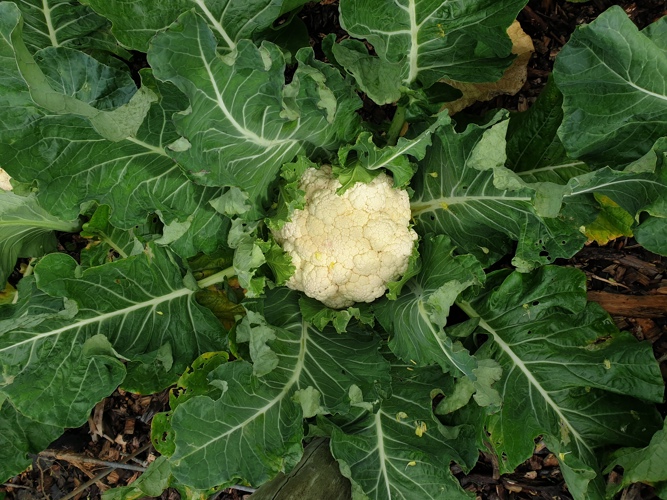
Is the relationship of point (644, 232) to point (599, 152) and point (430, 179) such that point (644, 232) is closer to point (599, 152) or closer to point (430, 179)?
point (599, 152)

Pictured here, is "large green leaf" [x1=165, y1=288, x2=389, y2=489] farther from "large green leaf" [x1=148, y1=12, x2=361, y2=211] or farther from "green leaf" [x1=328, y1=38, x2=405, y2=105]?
"green leaf" [x1=328, y1=38, x2=405, y2=105]

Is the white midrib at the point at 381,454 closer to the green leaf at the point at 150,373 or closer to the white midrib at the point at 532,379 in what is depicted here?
the white midrib at the point at 532,379

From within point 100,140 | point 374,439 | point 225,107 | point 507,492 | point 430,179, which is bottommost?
point 507,492

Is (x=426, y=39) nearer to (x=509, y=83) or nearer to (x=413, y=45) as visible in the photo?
(x=413, y=45)

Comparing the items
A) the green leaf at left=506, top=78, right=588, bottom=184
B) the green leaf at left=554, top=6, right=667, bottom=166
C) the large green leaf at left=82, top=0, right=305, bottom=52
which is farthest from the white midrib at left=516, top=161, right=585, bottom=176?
the large green leaf at left=82, top=0, right=305, bottom=52

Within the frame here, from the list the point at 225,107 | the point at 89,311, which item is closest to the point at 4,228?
the point at 89,311

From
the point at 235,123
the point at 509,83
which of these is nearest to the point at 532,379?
the point at 509,83
